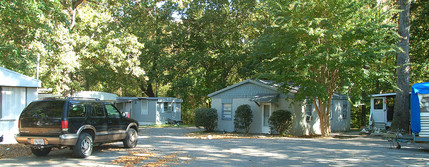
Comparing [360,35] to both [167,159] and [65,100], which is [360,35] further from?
[65,100]

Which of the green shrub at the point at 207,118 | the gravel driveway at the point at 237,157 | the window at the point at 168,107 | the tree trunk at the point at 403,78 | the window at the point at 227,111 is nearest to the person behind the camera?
the gravel driveway at the point at 237,157

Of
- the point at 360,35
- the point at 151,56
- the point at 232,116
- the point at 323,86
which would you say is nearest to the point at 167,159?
the point at 323,86

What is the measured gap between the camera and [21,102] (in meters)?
14.2

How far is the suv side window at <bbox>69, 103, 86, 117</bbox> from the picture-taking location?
9910mm

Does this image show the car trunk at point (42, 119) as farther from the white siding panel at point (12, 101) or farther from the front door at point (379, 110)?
the front door at point (379, 110)

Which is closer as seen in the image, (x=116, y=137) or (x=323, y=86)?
(x=116, y=137)

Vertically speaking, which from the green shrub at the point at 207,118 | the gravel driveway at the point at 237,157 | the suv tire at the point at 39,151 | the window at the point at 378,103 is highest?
A: the window at the point at 378,103

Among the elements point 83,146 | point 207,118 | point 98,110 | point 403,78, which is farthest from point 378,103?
point 83,146

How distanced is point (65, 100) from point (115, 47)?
414 inches

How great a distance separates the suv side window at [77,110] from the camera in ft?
32.5

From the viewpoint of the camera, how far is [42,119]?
962 cm

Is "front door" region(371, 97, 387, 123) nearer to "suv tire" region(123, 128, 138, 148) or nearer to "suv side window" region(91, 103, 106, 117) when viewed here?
"suv tire" region(123, 128, 138, 148)

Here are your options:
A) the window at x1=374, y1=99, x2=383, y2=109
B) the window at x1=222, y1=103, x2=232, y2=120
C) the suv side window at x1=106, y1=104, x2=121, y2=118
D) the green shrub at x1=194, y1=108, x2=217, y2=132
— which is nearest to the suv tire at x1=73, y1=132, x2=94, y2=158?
the suv side window at x1=106, y1=104, x2=121, y2=118

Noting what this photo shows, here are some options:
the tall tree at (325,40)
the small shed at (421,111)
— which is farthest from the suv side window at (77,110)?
the small shed at (421,111)
